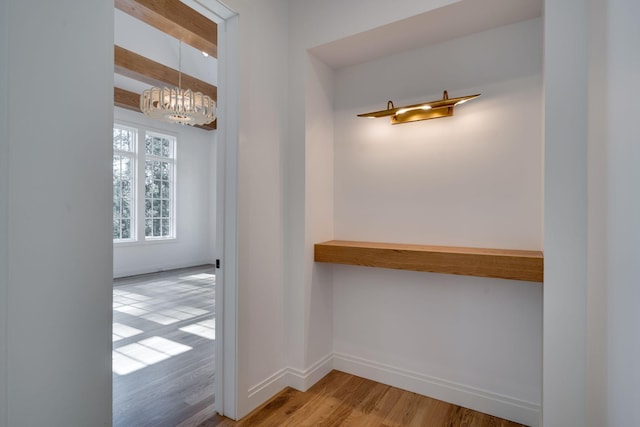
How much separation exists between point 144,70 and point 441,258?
16.4ft

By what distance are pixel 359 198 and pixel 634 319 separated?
5.86 feet

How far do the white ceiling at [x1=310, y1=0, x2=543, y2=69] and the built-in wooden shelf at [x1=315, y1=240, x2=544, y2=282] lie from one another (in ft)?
4.52

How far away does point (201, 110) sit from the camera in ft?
13.9

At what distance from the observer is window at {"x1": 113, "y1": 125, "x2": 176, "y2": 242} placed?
6289 mm

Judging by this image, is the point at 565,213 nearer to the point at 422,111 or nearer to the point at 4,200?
the point at 422,111

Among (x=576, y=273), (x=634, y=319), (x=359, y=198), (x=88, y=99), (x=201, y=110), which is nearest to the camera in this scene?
(x=634, y=319)

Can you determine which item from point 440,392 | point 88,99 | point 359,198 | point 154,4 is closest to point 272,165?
point 359,198

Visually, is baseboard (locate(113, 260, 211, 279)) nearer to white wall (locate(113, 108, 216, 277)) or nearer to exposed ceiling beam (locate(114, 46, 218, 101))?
white wall (locate(113, 108, 216, 277))

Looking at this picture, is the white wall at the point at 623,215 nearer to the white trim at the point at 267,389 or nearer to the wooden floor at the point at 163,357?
the white trim at the point at 267,389

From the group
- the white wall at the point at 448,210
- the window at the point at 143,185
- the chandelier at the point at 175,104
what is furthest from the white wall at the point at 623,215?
the window at the point at 143,185

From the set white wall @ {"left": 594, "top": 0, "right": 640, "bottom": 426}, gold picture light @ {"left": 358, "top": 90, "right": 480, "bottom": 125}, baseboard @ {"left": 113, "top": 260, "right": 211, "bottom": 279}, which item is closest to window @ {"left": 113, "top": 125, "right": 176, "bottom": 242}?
baseboard @ {"left": 113, "top": 260, "right": 211, "bottom": 279}

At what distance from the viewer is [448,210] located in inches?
89.4

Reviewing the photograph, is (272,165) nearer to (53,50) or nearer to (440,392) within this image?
(53,50)

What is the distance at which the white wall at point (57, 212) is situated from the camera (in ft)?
3.67
